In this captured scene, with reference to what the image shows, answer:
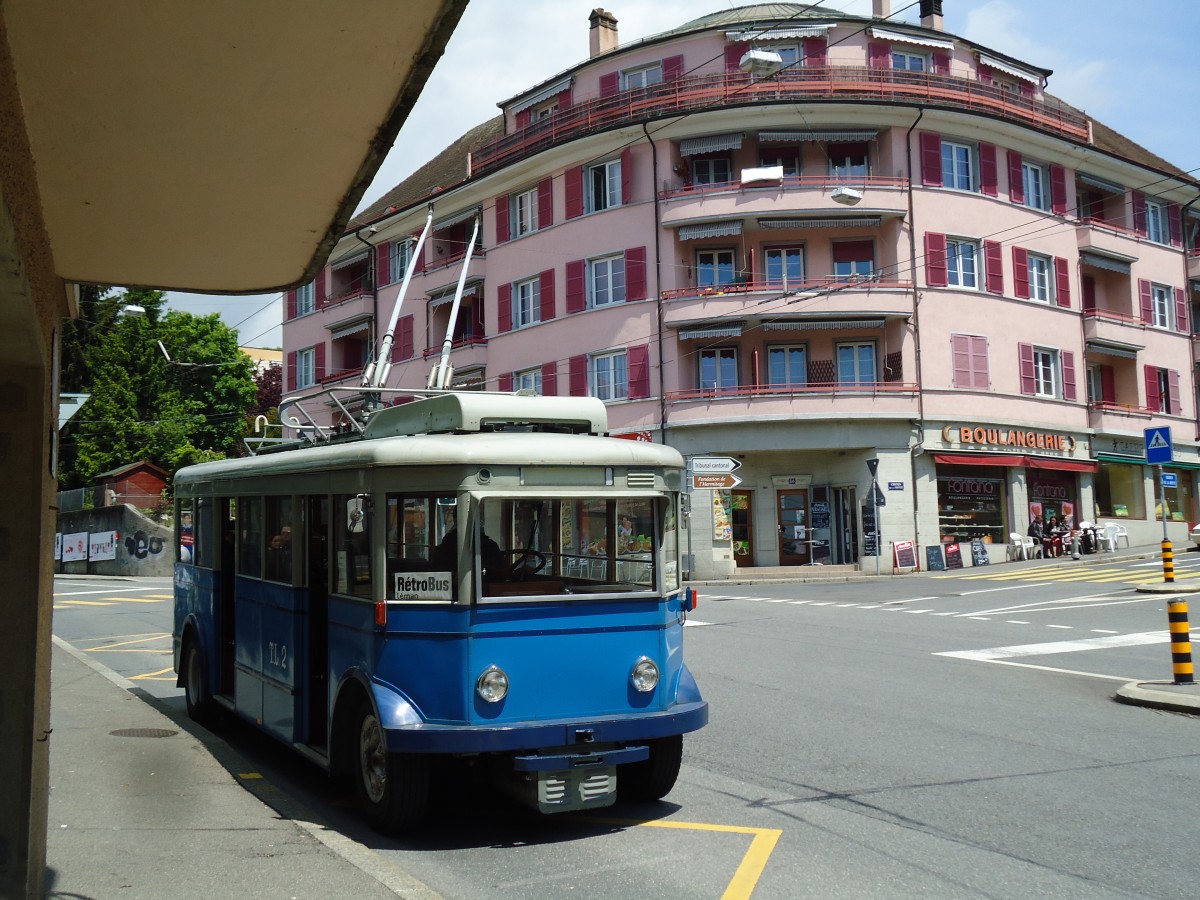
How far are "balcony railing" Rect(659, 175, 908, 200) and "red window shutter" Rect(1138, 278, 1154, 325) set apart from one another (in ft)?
45.2

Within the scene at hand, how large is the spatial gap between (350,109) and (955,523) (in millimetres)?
35301

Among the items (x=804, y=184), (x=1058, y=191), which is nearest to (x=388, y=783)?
(x=804, y=184)

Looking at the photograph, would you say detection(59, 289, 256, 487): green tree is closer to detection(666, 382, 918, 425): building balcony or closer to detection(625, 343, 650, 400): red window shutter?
detection(625, 343, 650, 400): red window shutter

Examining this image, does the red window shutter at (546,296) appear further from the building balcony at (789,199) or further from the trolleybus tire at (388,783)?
the trolleybus tire at (388,783)

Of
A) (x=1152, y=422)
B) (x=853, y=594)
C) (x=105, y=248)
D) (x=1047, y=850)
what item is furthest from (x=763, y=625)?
(x=1152, y=422)

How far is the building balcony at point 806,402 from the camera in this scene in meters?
35.5

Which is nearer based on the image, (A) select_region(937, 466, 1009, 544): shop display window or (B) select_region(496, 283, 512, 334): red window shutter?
(A) select_region(937, 466, 1009, 544): shop display window

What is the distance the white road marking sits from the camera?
1506cm

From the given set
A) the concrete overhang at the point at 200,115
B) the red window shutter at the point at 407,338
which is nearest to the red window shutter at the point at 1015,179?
the red window shutter at the point at 407,338

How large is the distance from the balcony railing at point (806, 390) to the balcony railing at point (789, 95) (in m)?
8.93

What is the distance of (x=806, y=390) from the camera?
3569 centimetres

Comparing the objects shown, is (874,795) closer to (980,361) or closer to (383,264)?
(980,361)

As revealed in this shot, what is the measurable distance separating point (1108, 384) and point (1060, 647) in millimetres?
31933

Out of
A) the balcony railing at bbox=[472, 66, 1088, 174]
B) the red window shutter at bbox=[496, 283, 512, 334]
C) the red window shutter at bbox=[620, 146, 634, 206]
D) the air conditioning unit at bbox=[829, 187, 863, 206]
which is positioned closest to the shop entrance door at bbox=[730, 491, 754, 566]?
the air conditioning unit at bbox=[829, 187, 863, 206]
